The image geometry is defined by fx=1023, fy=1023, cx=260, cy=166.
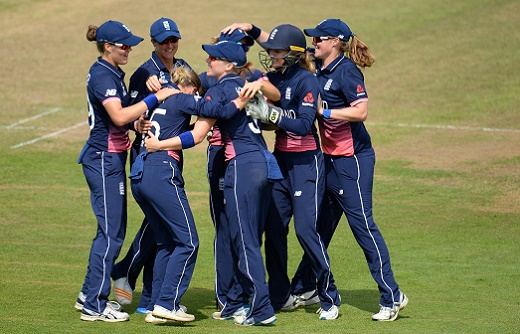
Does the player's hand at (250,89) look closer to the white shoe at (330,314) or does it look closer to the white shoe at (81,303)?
the white shoe at (330,314)

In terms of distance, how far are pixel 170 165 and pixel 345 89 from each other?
1793mm

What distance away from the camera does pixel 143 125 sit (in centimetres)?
920

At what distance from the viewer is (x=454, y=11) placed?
28609mm

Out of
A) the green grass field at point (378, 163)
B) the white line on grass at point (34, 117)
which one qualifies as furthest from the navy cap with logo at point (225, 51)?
the white line on grass at point (34, 117)

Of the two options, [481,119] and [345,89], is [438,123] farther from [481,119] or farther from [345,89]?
[345,89]

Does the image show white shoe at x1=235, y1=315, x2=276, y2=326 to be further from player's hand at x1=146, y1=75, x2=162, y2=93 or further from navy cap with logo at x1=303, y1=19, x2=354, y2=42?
navy cap with logo at x1=303, y1=19, x2=354, y2=42

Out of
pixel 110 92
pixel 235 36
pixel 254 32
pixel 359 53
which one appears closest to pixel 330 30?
pixel 359 53

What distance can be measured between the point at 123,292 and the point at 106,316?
84 cm

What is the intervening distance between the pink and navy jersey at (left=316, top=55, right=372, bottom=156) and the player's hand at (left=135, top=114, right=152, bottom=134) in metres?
1.64

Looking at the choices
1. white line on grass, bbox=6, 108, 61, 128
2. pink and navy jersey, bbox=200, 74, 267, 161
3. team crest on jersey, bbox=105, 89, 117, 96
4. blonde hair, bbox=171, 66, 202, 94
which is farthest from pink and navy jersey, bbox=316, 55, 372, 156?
white line on grass, bbox=6, 108, 61, 128

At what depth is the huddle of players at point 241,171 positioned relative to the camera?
29.4 feet

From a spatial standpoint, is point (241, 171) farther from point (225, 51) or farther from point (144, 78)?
point (144, 78)

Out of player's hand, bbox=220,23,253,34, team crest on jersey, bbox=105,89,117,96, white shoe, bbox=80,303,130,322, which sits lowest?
white shoe, bbox=80,303,130,322

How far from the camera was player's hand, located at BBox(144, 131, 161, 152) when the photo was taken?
900 centimetres
